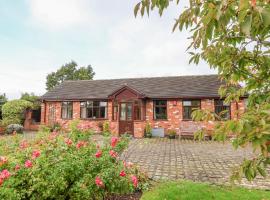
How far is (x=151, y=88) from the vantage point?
60.0ft

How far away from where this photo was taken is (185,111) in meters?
16.2

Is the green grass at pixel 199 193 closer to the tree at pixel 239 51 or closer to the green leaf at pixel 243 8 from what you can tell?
the tree at pixel 239 51

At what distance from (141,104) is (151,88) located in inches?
103

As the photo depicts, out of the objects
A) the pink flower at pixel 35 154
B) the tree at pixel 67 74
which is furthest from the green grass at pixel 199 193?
the tree at pixel 67 74

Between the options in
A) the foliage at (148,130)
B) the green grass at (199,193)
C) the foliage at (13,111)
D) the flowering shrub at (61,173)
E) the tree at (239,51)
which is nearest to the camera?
the tree at (239,51)

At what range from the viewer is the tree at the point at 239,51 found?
1.04 m

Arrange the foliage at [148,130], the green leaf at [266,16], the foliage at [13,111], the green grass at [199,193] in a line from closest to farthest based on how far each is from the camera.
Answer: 1. the green leaf at [266,16]
2. the green grass at [199,193]
3. the foliage at [148,130]
4. the foliage at [13,111]

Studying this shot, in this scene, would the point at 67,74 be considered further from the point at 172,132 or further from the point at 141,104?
the point at 172,132

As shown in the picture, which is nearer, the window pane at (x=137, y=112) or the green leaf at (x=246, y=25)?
the green leaf at (x=246, y=25)

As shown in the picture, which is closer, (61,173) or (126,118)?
(61,173)

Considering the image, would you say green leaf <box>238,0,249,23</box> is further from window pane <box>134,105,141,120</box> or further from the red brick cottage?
window pane <box>134,105,141,120</box>

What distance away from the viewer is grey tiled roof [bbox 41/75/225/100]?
1645cm

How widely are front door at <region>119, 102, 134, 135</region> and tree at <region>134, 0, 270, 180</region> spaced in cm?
1414

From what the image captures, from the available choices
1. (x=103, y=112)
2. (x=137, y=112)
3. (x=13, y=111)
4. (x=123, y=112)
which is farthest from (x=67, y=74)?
(x=137, y=112)
